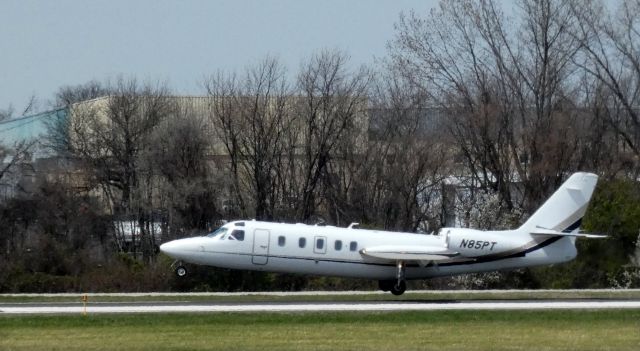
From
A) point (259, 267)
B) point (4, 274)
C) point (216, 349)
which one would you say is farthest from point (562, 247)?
point (4, 274)

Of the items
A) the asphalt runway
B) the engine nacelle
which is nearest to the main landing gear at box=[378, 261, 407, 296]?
the engine nacelle

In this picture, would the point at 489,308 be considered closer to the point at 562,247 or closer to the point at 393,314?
the point at 393,314

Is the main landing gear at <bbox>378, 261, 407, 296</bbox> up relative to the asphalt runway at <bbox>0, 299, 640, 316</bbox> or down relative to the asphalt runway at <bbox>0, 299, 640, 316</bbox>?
up

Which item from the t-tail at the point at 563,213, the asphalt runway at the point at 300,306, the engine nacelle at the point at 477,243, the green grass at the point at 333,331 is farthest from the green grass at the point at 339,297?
the green grass at the point at 333,331

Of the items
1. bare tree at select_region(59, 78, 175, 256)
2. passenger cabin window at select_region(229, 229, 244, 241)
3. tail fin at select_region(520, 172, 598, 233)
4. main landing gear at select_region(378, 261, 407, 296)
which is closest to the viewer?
tail fin at select_region(520, 172, 598, 233)

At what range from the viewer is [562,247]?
118ft

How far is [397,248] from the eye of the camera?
118 feet

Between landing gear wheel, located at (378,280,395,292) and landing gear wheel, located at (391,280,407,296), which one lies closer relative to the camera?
landing gear wheel, located at (391,280,407,296)

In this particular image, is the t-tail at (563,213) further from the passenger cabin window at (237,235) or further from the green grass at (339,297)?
the passenger cabin window at (237,235)

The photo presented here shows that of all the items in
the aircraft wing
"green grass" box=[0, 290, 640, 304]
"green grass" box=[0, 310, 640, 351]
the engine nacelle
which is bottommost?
"green grass" box=[0, 310, 640, 351]

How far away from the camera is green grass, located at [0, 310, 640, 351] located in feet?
74.7

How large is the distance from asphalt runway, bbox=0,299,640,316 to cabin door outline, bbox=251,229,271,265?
2732 millimetres

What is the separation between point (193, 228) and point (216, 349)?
3280 cm

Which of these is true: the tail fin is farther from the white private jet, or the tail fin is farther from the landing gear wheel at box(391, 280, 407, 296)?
the landing gear wheel at box(391, 280, 407, 296)
